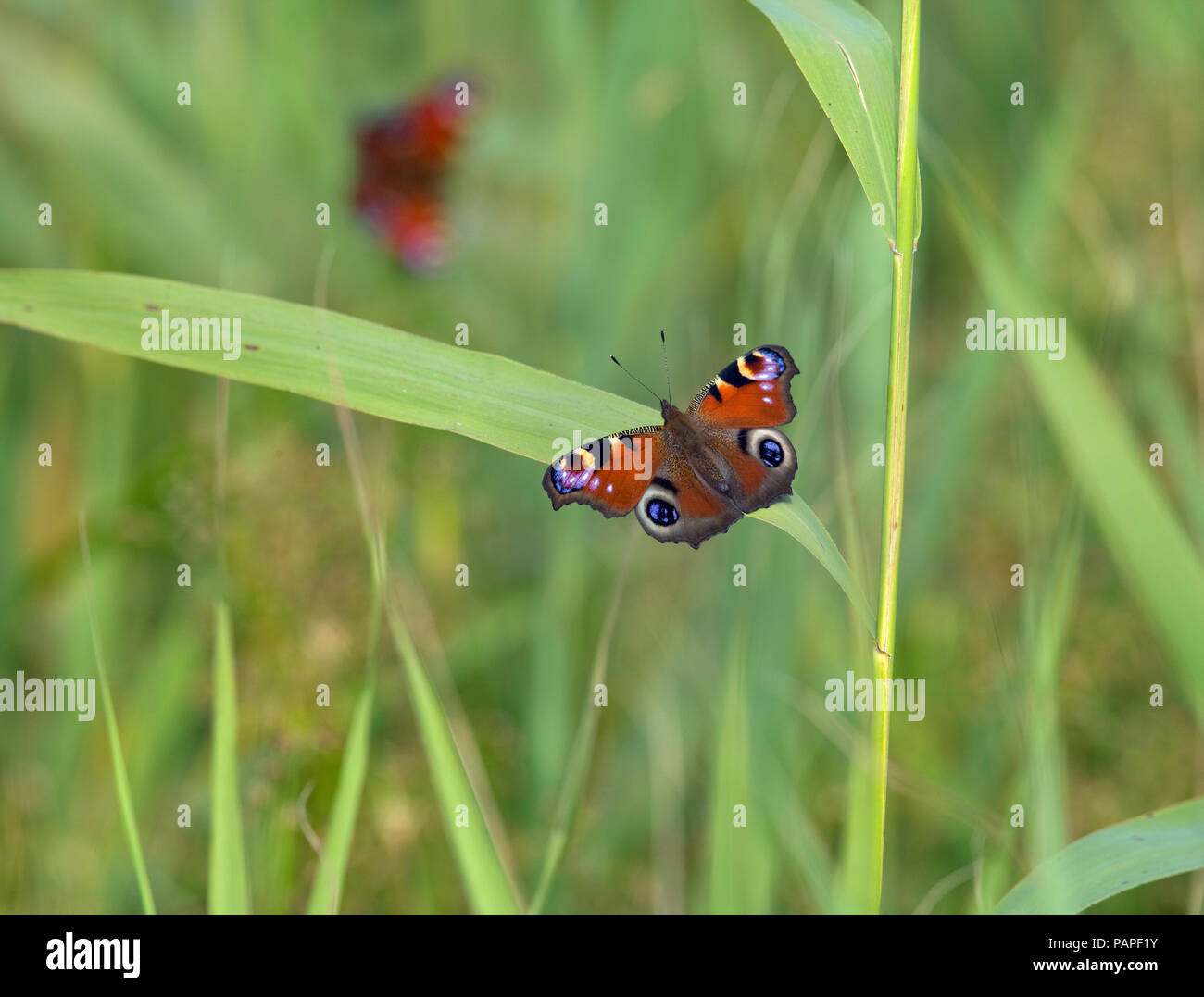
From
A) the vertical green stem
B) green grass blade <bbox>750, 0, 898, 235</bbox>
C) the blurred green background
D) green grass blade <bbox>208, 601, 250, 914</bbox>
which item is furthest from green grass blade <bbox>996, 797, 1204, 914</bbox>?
green grass blade <bbox>208, 601, 250, 914</bbox>

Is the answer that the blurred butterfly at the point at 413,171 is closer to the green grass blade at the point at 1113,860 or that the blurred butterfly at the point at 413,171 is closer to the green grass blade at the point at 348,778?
the green grass blade at the point at 348,778

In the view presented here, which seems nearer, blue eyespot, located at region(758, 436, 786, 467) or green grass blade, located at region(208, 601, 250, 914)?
green grass blade, located at region(208, 601, 250, 914)

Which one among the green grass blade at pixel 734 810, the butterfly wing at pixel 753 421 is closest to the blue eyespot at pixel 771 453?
the butterfly wing at pixel 753 421

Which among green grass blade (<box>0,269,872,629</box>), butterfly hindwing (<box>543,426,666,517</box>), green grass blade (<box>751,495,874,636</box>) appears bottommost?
green grass blade (<box>751,495,874,636</box>)

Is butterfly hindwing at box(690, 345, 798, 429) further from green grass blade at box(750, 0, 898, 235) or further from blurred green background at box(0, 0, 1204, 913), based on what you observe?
green grass blade at box(750, 0, 898, 235)

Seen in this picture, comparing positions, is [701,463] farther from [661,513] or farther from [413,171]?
[413,171]

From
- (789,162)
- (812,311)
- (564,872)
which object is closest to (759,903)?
(564,872)

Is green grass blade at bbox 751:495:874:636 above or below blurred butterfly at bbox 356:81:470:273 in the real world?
below
